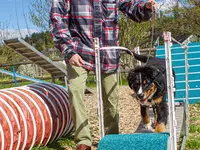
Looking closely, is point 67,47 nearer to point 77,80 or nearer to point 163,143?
point 77,80

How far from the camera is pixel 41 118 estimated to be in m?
4.50

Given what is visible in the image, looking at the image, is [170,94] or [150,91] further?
[150,91]

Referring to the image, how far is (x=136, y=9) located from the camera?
386 centimetres

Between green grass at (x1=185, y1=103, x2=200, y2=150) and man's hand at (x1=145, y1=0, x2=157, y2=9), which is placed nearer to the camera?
man's hand at (x1=145, y1=0, x2=157, y2=9)

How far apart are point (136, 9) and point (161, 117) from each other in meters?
1.24

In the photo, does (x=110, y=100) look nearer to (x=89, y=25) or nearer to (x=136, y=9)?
(x=89, y=25)

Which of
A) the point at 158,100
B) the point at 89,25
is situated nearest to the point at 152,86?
the point at 158,100

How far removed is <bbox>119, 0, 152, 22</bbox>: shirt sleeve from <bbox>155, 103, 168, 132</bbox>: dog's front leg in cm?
103

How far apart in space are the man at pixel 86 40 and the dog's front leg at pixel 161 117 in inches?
18.9

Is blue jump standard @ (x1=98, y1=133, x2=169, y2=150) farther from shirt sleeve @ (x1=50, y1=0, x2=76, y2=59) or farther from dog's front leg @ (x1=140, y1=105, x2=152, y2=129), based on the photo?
dog's front leg @ (x1=140, y1=105, x2=152, y2=129)

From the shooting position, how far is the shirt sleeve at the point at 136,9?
3785mm

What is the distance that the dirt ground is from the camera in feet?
19.0

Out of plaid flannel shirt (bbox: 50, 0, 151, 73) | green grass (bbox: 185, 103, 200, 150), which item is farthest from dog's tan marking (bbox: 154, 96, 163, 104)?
green grass (bbox: 185, 103, 200, 150)

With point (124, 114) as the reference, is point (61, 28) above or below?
above
